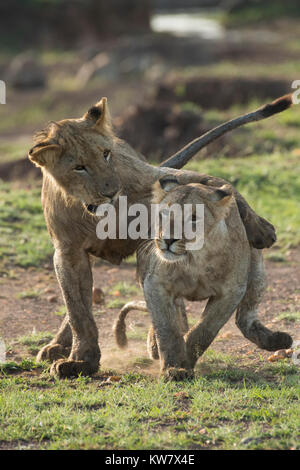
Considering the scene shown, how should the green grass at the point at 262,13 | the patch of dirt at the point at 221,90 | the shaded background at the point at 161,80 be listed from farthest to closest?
the green grass at the point at 262,13 → the patch of dirt at the point at 221,90 → the shaded background at the point at 161,80

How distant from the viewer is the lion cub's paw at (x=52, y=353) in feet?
18.5

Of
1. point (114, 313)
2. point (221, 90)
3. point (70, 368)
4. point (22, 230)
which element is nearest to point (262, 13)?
point (221, 90)

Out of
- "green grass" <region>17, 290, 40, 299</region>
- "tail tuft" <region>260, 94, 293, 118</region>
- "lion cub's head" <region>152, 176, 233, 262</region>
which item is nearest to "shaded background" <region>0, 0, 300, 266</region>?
"green grass" <region>17, 290, 40, 299</region>

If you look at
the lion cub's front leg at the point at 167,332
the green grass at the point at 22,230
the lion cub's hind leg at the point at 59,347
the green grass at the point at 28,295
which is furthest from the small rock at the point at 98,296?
the lion cub's front leg at the point at 167,332

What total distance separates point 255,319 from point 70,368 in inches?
48.0

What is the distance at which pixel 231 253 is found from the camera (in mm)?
5094

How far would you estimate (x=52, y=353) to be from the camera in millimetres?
5648

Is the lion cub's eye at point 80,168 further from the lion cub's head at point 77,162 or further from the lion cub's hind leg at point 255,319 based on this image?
the lion cub's hind leg at point 255,319

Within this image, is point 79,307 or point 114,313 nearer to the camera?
point 79,307

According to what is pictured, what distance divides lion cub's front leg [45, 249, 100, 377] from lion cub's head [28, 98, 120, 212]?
482 millimetres

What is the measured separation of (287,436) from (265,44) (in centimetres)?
2182

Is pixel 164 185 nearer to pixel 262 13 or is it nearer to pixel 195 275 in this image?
pixel 195 275

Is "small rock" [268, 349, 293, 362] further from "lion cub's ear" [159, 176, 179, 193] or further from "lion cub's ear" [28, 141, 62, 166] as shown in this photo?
"lion cub's ear" [28, 141, 62, 166]

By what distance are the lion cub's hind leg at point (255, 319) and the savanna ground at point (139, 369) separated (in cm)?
13
